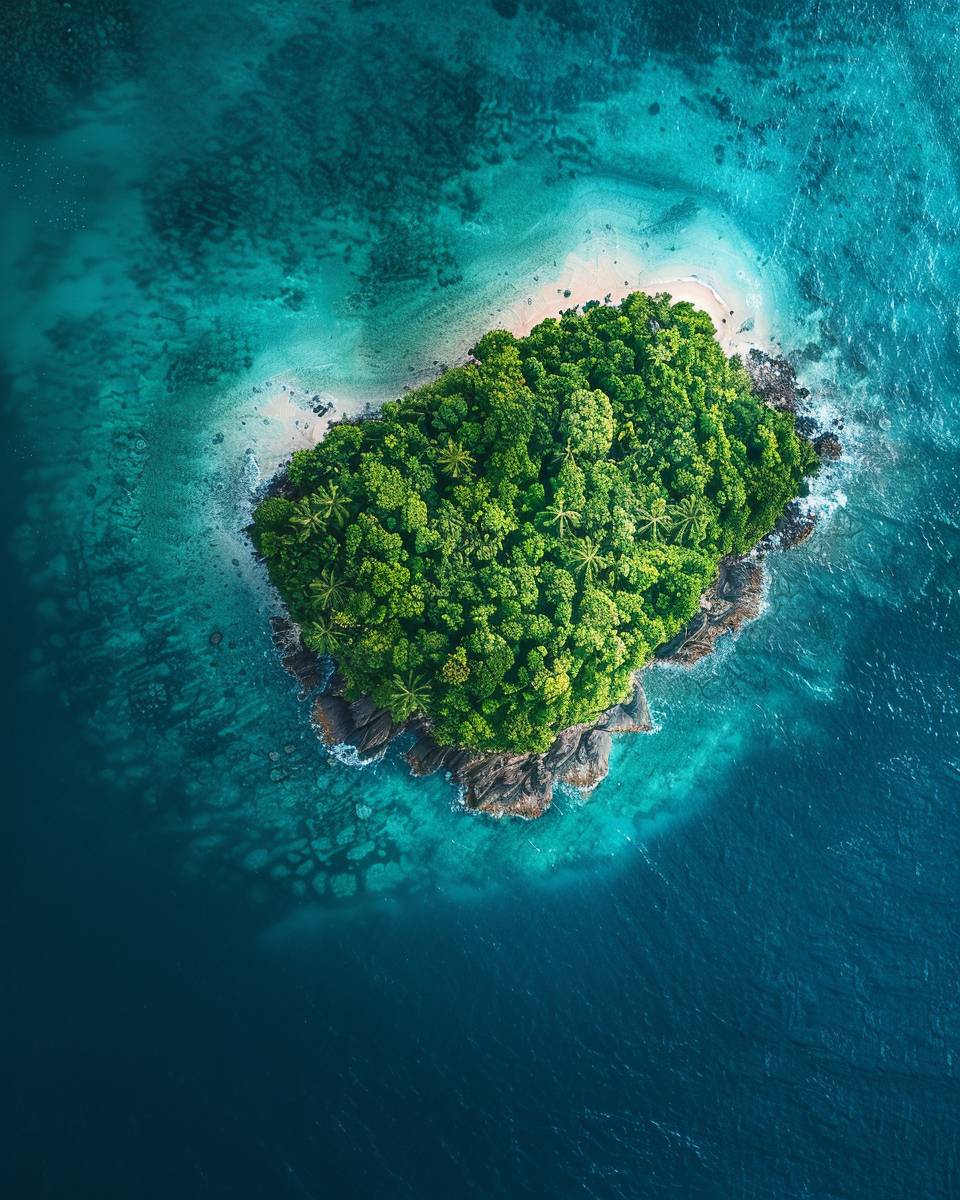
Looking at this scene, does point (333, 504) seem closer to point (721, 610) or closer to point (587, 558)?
point (587, 558)

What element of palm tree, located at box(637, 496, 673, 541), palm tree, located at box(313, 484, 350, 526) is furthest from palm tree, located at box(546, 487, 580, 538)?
palm tree, located at box(313, 484, 350, 526)

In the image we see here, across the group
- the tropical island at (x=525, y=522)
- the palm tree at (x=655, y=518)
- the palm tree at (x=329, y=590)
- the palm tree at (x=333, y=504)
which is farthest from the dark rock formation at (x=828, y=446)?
the palm tree at (x=329, y=590)

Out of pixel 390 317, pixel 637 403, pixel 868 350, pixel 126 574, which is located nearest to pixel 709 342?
pixel 637 403

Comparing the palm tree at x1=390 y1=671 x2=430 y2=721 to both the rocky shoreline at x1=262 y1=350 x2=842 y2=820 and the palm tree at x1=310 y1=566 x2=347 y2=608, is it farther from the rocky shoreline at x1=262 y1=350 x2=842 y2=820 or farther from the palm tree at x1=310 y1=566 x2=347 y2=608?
the palm tree at x1=310 y1=566 x2=347 y2=608

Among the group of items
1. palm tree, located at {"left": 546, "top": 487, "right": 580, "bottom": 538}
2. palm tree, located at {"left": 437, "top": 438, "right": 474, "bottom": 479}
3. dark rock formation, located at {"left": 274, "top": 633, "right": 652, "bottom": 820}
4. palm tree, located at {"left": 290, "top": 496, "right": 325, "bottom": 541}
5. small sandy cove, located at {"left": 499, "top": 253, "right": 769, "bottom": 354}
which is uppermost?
small sandy cove, located at {"left": 499, "top": 253, "right": 769, "bottom": 354}

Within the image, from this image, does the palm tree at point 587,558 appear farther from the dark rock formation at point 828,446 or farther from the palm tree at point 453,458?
the dark rock formation at point 828,446
